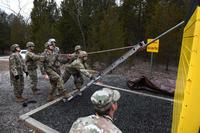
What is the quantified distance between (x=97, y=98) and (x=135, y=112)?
387 cm

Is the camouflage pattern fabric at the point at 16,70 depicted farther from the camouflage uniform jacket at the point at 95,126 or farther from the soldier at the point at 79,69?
the camouflage uniform jacket at the point at 95,126

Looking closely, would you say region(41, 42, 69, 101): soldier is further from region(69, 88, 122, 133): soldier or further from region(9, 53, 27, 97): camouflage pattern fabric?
region(69, 88, 122, 133): soldier

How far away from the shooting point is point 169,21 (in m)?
13.9

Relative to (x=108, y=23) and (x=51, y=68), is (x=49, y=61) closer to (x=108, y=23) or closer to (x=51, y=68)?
(x=51, y=68)

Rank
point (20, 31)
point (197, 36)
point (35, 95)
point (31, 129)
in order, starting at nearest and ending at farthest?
point (197, 36)
point (31, 129)
point (35, 95)
point (20, 31)

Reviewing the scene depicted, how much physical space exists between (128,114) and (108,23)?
30.6 feet

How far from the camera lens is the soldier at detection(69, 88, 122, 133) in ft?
5.65

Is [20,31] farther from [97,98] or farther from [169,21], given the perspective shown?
[97,98]

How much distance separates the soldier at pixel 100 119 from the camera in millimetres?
1723

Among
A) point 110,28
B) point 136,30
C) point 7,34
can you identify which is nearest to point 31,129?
point 110,28

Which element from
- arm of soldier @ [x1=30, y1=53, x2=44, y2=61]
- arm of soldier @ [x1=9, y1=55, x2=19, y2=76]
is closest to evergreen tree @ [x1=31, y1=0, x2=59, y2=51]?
arm of soldier @ [x1=30, y1=53, x2=44, y2=61]

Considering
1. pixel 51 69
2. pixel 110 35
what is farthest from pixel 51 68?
pixel 110 35

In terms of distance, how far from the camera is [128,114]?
5379 millimetres

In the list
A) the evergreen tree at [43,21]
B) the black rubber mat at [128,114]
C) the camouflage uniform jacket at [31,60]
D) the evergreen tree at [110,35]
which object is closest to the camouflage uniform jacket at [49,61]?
the camouflage uniform jacket at [31,60]
